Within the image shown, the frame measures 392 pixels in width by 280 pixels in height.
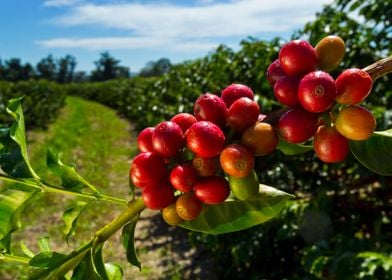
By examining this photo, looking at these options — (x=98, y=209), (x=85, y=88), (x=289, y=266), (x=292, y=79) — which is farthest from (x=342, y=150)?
(x=85, y=88)

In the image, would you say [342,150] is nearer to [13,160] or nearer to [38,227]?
[13,160]

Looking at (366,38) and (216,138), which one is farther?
(366,38)

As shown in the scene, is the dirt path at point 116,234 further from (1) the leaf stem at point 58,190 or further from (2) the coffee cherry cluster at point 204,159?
(2) the coffee cherry cluster at point 204,159

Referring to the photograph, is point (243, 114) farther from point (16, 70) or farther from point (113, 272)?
point (16, 70)

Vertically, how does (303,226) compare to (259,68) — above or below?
below

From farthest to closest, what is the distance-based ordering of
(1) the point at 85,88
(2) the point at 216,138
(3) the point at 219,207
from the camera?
1. (1) the point at 85,88
2. (3) the point at 219,207
3. (2) the point at 216,138

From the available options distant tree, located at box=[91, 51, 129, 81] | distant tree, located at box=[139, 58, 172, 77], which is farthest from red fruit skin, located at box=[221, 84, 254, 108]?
distant tree, located at box=[91, 51, 129, 81]

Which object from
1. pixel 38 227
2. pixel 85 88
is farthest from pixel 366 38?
pixel 85 88

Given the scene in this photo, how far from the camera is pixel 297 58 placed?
28.9 inches

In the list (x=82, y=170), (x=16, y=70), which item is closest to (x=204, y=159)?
(x=82, y=170)

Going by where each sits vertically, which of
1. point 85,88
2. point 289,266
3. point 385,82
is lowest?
point 85,88

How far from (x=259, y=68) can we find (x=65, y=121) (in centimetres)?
2372

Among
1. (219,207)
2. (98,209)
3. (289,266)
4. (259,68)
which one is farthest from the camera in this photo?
(98,209)

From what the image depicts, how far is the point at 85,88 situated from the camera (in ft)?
197
